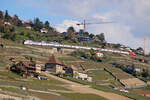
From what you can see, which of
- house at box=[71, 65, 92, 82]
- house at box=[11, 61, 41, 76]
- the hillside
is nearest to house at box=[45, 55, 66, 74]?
house at box=[71, 65, 92, 82]

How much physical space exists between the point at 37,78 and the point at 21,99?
3203 centimetres

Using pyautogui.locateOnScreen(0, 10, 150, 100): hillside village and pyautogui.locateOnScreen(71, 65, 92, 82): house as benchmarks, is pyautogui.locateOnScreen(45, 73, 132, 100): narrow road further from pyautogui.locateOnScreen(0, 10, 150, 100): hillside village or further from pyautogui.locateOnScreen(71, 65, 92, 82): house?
pyautogui.locateOnScreen(71, 65, 92, 82): house

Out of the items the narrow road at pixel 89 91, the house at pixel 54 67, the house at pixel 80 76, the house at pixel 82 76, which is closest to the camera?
the narrow road at pixel 89 91

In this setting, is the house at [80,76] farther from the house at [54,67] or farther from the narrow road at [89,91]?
the narrow road at [89,91]

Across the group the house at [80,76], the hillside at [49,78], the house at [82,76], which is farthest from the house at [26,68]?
the house at [82,76]

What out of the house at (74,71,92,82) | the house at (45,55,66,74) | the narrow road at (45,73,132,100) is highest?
the house at (45,55,66,74)

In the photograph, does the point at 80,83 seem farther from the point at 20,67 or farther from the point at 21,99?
the point at 21,99

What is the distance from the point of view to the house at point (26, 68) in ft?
258

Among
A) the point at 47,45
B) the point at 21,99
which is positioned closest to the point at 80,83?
the point at 21,99

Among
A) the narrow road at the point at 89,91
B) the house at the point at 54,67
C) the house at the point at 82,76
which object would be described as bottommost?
the narrow road at the point at 89,91

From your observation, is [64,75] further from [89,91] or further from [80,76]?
[89,91]

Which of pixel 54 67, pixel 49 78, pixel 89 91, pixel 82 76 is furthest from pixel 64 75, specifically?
pixel 89 91

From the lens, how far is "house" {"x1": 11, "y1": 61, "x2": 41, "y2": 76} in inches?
3095

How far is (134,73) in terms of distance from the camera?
420 feet
